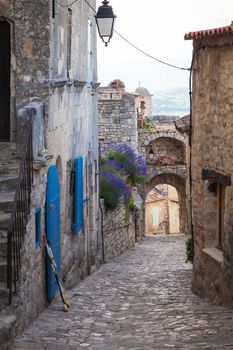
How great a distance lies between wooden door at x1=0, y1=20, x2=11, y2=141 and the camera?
386 inches

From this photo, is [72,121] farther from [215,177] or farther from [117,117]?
[117,117]

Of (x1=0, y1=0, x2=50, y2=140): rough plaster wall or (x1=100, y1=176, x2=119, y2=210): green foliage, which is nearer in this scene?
(x1=0, y1=0, x2=50, y2=140): rough plaster wall

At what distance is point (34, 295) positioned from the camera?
330 inches

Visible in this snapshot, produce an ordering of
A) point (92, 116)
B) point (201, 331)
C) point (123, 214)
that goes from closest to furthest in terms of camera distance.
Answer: point (201, 331)
point (92, 116)
point (123, 214)

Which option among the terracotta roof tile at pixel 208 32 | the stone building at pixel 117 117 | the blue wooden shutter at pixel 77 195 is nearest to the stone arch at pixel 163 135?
the stone building at pixel 117 117

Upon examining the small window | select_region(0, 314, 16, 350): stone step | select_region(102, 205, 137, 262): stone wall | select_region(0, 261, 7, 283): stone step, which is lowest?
select_region(102, 205, 137, 262): stone wall

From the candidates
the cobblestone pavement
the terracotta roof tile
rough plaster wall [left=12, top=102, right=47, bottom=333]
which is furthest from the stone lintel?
rough plaster wall [left=12, top=102, right=47, bottom=333]

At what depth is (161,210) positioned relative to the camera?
48.2 metres

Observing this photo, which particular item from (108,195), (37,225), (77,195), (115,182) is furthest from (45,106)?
(115,182)

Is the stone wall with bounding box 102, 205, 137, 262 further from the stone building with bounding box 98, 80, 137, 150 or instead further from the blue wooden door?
the blue wooden door

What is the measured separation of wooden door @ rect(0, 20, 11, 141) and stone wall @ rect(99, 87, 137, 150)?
18.3 m

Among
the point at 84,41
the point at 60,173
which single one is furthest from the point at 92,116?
the point at 60,173

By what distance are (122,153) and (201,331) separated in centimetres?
1477

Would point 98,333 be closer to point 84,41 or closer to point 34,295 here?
point 34,295
